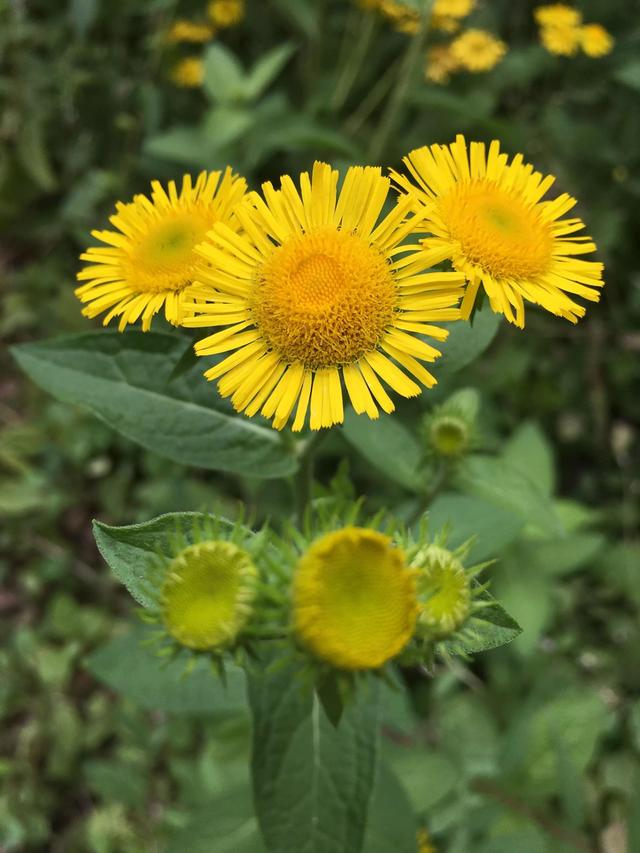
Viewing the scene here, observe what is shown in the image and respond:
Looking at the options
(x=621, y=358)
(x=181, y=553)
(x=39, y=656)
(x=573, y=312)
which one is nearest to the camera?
(x=181, y=553)

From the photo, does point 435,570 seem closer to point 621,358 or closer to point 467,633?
point 467,633

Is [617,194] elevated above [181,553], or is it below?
above

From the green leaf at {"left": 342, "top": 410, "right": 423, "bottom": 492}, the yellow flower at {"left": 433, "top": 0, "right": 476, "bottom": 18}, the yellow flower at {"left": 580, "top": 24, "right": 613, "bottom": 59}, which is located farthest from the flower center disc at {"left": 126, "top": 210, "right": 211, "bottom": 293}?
the yellow flower at {"left": 580, "top": 24, "right": 613, "bottom": 59}

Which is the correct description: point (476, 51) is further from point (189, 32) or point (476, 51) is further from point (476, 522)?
point (476, 522)

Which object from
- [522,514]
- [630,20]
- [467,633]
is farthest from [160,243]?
[630,20]

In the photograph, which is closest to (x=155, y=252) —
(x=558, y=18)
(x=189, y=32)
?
(x=189, y=32)

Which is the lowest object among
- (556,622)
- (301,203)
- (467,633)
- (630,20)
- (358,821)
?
(556,622)
